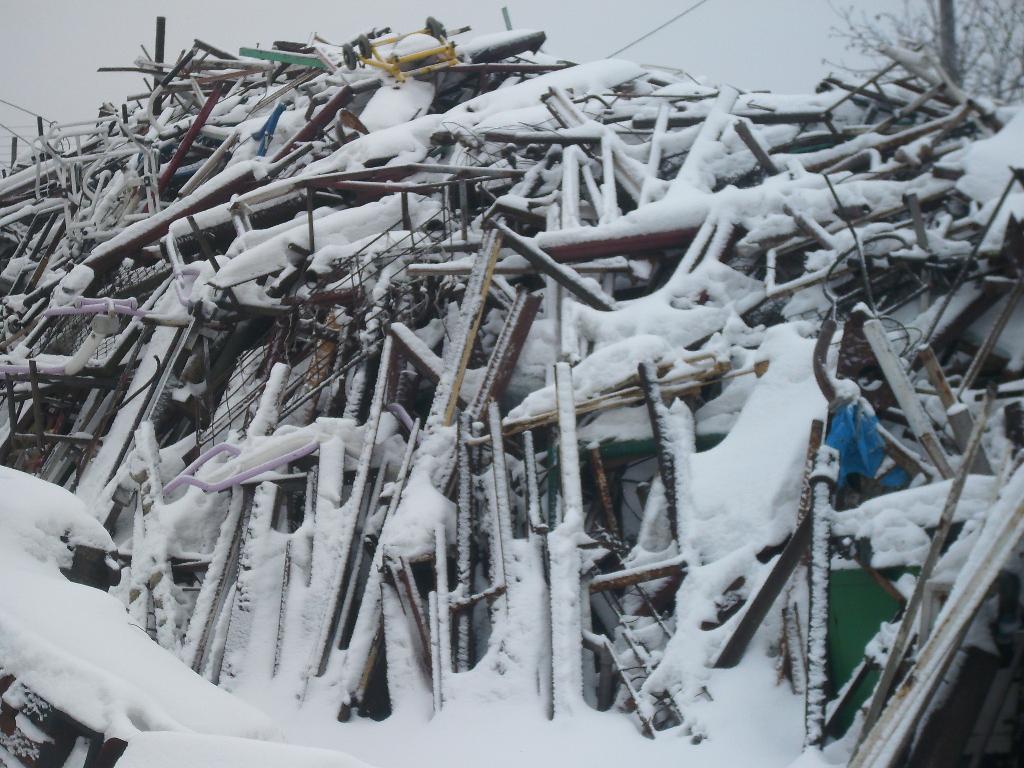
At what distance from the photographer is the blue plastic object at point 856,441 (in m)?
3.38

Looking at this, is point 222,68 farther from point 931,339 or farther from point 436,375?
point 931,339

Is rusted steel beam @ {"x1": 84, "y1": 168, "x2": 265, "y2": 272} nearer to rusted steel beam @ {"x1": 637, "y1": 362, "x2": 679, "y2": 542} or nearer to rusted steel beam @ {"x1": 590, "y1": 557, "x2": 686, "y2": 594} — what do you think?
rusted steel beam @ {"x1": 637, "y1": 362, "x2": 679, "y2": 542}

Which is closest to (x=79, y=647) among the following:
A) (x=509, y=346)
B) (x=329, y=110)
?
(x=509, y=346)

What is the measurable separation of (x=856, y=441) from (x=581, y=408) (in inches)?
56.0

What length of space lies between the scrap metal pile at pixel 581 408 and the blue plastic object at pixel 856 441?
0.05ft

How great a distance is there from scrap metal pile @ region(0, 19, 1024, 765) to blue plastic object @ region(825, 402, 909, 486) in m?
0.02

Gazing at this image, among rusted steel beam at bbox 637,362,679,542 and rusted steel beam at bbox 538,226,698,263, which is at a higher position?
rusted steel beam at bbox 538,226,698,263

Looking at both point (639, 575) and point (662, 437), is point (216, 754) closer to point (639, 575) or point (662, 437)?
point (639, 575)

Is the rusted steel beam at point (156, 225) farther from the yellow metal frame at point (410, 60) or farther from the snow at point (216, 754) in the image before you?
the snow at point (216, 754)

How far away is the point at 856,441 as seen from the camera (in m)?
3.39

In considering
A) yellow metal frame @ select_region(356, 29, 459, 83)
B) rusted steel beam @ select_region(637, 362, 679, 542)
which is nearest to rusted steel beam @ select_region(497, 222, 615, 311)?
rusted steel beam @ select_region(637, 362, 679, 542)

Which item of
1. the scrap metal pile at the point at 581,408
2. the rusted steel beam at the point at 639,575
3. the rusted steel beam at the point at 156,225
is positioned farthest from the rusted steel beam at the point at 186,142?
the rusted steel beam at the point at 639,575

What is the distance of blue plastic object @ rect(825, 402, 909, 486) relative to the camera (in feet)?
11.1

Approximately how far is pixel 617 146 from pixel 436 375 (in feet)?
8.23
